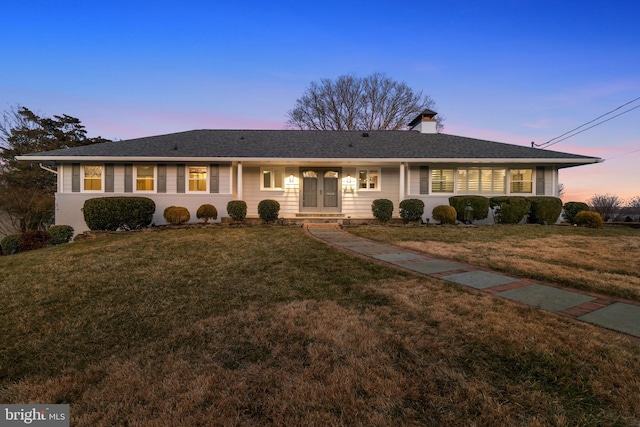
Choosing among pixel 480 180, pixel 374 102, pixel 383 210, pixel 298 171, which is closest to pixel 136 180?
pixel 298 171

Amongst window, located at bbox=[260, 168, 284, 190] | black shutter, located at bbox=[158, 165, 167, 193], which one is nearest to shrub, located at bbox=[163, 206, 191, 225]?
black shutter, located at bbox=[158, 165, 167, 193]

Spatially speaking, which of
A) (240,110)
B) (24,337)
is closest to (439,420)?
(24,337)

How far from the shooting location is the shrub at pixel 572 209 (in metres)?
12.1

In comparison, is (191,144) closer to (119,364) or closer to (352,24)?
(352,24)

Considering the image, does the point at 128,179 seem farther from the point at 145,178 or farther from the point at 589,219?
the point at 589,219

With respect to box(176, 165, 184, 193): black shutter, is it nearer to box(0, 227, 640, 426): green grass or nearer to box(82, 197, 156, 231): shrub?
box(82, 197, 156, 231): shrub

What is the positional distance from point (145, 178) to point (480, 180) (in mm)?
15415

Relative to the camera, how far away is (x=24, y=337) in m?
A: 2.68

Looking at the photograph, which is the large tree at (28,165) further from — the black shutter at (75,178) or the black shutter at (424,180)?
the black shutter at (424,180)

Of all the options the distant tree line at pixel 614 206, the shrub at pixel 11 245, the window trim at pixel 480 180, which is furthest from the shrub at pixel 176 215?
the distant tree line at pixel 614 206

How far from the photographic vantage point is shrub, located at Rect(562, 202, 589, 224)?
1207 centimetres

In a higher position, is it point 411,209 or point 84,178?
point 84,178

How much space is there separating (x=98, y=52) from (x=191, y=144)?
278 inches

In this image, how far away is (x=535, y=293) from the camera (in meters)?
3.53
